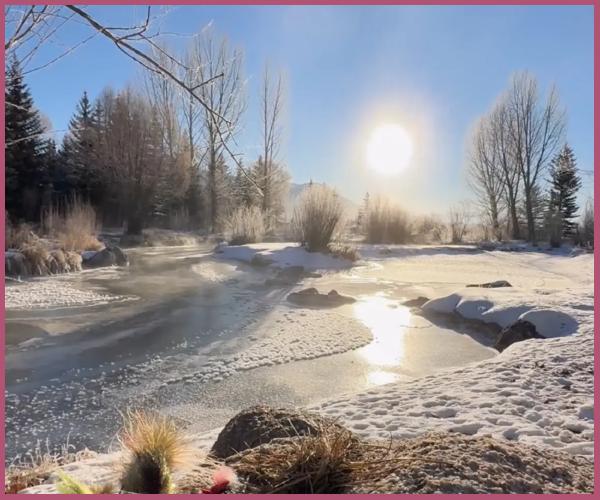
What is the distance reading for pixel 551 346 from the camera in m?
3.55

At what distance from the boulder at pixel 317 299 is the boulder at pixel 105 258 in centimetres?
548

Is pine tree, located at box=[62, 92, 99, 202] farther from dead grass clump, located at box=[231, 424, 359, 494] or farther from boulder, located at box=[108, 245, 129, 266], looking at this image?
dead grass clump, located at box=[231, 424, 359, 494]

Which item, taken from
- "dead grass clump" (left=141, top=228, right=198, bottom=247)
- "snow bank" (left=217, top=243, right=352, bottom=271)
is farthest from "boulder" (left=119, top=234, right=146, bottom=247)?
"snow bank" (left=217, top=243, right=352, bottom=271)

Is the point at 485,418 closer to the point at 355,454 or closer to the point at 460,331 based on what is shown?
the point at 355,454

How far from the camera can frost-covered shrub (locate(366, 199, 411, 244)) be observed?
686 inches

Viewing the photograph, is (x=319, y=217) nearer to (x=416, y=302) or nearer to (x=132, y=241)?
(x=416, y=302)

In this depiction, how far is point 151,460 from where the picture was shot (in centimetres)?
122

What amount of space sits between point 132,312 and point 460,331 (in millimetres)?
3913

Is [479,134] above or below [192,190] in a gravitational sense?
above

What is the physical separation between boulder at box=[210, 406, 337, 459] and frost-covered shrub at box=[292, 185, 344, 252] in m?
10.0

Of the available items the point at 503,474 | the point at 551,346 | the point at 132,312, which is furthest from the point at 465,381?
the point at 132,312

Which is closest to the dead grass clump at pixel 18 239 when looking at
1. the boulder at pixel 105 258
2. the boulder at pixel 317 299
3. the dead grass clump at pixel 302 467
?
the boulder at pixel 105 258

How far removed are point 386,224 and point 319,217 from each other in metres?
6.30

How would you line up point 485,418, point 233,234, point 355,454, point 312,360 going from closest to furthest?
point 355,454
point 485,418
point 312,360
point 233,234
